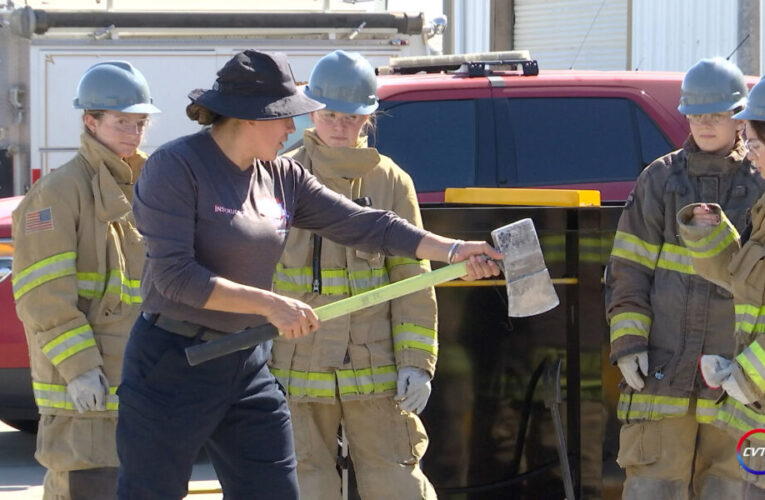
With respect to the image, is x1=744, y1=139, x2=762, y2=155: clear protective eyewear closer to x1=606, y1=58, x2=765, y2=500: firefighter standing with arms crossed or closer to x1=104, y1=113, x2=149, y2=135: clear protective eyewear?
x1=606, y1=58, x2=765, y2=500: firefighter standing with arms crossed

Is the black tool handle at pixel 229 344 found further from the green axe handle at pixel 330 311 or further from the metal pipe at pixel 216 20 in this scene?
the metal pipe at pixel 216 20

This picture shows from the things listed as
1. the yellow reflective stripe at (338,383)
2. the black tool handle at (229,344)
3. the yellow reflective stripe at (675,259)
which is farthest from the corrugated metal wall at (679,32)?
the black tool handle at (229,344)

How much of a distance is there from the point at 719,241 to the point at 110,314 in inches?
78.9

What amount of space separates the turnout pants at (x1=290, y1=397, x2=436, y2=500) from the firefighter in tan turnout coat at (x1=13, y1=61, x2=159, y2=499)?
2.12 ft

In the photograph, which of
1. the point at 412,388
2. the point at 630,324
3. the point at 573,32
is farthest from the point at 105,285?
the point at 573,32

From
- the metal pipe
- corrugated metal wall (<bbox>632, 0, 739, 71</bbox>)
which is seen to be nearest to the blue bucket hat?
the metal pipe

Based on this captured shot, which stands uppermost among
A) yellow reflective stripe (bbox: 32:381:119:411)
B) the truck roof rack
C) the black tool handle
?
the truck roof rack

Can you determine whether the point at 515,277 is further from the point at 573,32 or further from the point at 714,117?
the point at 573,32

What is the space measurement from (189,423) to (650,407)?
1.68m

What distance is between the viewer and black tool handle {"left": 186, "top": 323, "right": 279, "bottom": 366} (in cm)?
347

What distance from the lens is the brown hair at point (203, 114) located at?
3.74 metres

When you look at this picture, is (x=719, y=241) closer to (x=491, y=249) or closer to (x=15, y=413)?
(x=491, y=249)

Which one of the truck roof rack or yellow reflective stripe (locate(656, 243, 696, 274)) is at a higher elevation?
the truck roof rack

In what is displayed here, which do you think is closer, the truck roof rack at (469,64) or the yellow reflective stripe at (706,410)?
the yellow reflective stripe at (706,410)
